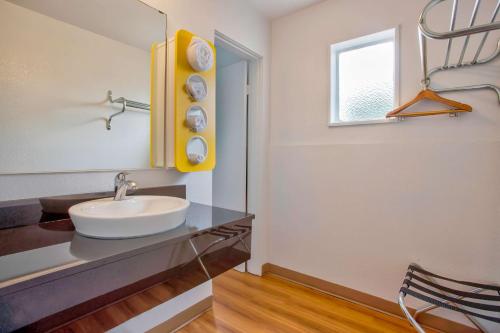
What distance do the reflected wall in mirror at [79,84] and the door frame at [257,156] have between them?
101 centimetres

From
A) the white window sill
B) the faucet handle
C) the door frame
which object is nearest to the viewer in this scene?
the faucet handle

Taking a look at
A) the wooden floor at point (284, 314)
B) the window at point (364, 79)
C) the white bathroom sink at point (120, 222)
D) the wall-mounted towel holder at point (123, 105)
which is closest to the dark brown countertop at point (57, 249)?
the white bathroom sink at point (120, 222)

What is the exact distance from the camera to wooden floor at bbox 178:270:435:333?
1568mm

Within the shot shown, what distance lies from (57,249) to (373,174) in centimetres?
182

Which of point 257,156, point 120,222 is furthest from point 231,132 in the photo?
point 120,222

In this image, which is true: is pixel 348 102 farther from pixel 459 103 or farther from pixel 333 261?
pixel 333 261

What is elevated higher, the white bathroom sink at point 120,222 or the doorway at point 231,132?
the doorway at point 231,132

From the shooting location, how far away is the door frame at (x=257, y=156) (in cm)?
227

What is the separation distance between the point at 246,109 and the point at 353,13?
1.15 meters

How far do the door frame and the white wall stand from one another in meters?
0.10

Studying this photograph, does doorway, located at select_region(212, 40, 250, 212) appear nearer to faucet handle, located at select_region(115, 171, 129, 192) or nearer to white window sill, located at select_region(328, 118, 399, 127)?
white window sill, located at select_region(328, 118, 399, 127)

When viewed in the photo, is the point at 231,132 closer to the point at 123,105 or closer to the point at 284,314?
the point at 123,105

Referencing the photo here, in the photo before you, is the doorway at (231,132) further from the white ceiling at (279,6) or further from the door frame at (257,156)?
the white ceiling at (279,6)

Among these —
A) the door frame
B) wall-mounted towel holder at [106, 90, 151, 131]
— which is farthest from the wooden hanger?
wall-mounted towel holder at [106, 90, 151, 131]
